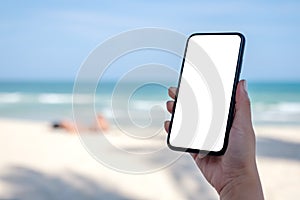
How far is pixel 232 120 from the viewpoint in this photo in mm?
798

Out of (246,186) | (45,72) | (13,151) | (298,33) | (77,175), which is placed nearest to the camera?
(246,186)

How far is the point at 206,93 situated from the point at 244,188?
17 centimetres

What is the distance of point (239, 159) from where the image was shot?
78cm

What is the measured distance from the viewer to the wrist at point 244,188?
719 mm

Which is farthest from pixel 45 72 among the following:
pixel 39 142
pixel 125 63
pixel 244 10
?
pixel 125 63

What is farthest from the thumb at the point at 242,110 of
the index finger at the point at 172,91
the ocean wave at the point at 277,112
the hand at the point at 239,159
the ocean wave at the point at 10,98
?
the ocean wave at the point at 10,98

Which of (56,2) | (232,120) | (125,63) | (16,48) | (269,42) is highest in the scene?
(56,2)

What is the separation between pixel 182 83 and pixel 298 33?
1314 centimetres

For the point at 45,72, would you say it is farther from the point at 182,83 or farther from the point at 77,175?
the point at 182,83

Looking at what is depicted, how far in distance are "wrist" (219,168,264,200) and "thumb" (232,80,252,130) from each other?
0.23 ft

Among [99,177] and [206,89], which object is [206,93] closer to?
[206,89]

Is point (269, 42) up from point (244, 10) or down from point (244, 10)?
down

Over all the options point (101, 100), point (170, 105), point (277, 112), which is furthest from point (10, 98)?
point (170, 105)

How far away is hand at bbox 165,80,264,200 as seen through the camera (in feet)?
2.48
